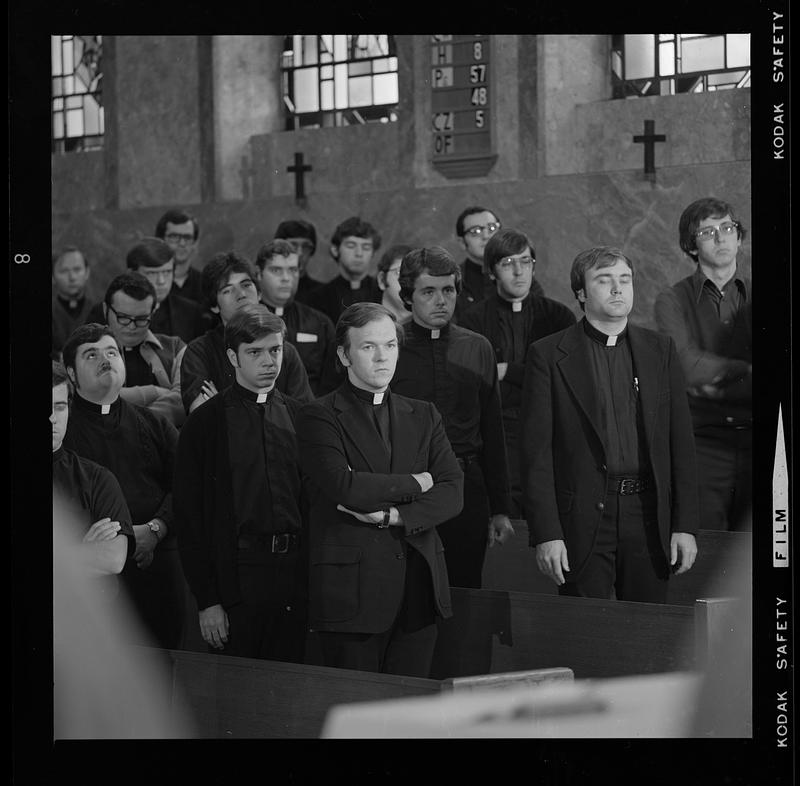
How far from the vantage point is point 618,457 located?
18.3ft

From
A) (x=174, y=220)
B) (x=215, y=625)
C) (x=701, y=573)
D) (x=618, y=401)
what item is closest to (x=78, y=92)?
(x=174, y=220)

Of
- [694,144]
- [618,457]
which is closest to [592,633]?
[618,457]

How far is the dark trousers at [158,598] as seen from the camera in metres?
5.62

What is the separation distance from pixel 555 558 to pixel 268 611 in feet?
3.25

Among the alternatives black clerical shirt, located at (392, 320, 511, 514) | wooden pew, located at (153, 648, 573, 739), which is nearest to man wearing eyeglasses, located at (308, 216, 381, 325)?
black clerical shirt, located at (392, 320, 511, 514)

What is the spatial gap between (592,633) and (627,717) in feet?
1.00

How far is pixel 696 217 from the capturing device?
561cm

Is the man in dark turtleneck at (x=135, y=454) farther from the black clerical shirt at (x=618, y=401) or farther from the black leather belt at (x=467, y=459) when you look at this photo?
the black clerical shirt at (x=618, y=401)

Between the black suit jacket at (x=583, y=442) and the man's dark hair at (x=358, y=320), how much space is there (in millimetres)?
511

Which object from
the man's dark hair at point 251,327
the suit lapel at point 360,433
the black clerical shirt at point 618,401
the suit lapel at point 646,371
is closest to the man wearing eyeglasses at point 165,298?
the man's dark hair at point 251,327

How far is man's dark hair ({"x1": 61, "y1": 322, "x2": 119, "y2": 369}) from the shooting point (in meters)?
5.59

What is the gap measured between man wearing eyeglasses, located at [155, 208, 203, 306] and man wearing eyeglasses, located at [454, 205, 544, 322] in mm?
Answer: 925

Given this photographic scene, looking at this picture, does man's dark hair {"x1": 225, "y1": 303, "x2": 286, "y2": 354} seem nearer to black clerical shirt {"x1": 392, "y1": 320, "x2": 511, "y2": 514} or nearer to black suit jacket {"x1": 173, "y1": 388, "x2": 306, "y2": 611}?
black suit jacket {"x1": 173, "y1": 388, "x2": 306, "y2": 611}
